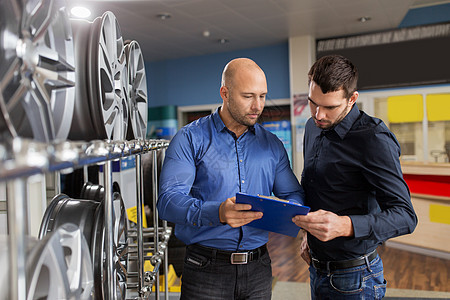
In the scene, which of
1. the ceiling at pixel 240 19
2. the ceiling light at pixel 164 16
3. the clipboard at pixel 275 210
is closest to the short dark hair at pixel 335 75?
the clipboard at pixel 275 210

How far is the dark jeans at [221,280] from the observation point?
1770 millimetres

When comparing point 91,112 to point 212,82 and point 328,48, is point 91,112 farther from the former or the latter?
point 212,82

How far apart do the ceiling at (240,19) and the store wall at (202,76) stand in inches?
12.4

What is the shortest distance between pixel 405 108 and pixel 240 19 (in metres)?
3.11

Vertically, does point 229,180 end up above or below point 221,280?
above

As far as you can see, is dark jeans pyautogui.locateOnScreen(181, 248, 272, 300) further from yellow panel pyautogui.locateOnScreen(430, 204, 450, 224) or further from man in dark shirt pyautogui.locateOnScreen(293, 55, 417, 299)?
yellow panel pyautogui.locateOnScreen(430, 204, 450, 224)

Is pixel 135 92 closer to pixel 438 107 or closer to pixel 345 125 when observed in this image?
pixel 345 125

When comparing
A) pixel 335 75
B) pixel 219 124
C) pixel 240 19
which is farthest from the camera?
pixel 240 19

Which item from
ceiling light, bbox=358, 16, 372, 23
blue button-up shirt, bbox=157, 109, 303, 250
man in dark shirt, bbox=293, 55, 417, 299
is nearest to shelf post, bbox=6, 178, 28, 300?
blue button-up shirt, bbox=157, 109, 303, 250

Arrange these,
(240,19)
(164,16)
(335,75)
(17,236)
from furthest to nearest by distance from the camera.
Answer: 1. (240,19)
2. (164,16)
3. (335,75)
4. (17,236)

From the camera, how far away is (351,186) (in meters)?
1.72

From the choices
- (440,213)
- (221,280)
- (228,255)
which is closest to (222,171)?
(228,255)

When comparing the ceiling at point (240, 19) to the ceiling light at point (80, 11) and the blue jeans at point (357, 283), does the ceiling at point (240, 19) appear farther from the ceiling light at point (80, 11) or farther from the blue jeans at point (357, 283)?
the blue jeans at point (357, 283)

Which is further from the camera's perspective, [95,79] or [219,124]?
[219,124]
